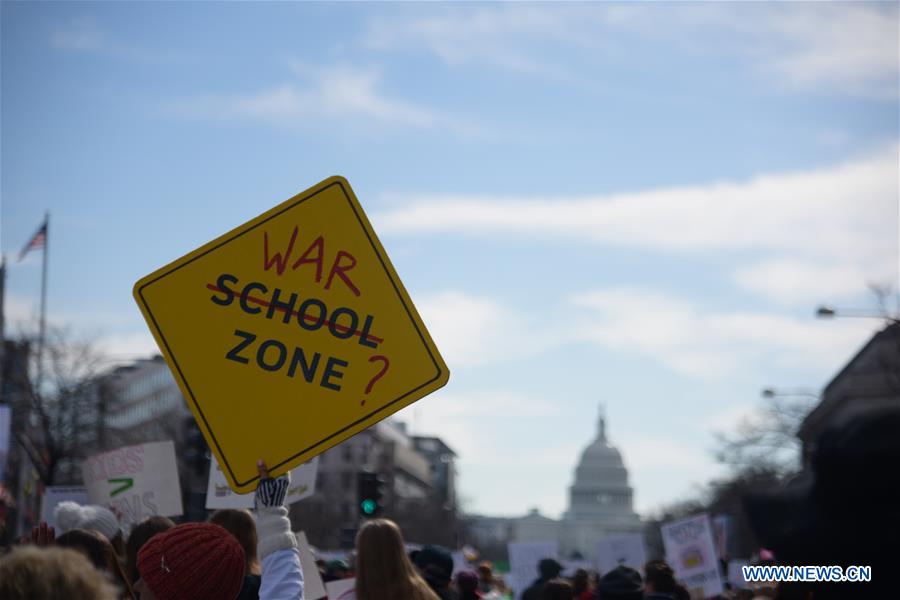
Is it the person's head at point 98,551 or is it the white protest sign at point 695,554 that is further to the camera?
the white protest sign at point 695,554

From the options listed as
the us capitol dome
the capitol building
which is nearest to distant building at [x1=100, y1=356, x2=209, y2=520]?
the capitol building

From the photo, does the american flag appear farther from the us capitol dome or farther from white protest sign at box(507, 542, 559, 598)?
the us capitol dome

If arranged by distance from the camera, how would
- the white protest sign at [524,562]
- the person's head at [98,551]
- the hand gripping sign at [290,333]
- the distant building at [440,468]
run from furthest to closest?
the distant building at [440,468], the white protest sign at [524,562], the person's head at [98,551], the hand gripping sign at [290,333]

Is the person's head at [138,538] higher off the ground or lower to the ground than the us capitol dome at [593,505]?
lower

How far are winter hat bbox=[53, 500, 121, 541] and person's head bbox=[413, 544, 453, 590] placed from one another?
1.54 metres

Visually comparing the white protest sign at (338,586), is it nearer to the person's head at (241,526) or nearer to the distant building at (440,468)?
the person's head at (241,526)

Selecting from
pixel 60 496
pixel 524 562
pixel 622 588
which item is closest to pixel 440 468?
pixel 524 562

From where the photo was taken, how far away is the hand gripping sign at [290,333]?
509 cm

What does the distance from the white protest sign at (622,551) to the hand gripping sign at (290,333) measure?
664 inches

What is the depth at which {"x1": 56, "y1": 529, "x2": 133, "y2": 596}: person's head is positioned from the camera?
5496 millimetres

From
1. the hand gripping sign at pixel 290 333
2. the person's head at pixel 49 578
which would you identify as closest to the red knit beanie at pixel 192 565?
the hand gripping sign at pixel 290 333

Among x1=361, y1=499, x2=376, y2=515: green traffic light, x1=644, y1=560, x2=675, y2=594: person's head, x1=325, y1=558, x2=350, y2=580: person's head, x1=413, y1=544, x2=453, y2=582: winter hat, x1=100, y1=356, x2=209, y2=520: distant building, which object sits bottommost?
x1=644, y1=560, x2=675, y2=594: person's head

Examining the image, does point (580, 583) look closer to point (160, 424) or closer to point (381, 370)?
point (381, 370)

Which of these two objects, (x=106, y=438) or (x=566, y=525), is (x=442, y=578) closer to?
(x=106, y=438)
